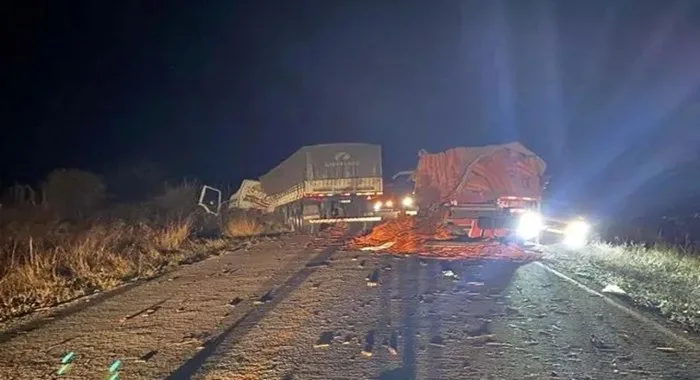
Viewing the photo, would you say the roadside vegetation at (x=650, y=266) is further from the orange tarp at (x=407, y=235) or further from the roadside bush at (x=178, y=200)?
the roadside bush at (x=178, y=200)

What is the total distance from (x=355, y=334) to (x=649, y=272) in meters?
7.59

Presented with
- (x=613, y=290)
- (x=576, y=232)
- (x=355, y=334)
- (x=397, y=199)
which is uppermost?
(x=397, y=199)

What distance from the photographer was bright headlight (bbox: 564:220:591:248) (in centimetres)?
1958

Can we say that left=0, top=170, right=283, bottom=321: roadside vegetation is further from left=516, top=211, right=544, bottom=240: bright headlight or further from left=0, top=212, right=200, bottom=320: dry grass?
left=516, top=211, right=544, bottom=240: bright headlight

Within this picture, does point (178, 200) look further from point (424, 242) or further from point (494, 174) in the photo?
point (424, 242)

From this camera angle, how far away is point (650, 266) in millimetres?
14289

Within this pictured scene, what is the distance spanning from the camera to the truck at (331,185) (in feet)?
97.5

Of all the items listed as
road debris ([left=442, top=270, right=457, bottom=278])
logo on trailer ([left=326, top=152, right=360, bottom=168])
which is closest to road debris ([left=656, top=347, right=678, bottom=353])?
road debris ([left=442, top=270, right=457, bottom=278])

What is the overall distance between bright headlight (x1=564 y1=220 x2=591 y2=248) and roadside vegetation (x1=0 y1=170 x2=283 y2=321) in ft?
31.4

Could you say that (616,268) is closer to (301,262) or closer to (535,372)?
(301,262)

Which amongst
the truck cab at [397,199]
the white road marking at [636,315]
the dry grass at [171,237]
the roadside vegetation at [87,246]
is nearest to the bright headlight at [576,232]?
the white road marking at [636,315]

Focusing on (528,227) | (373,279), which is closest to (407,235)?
(528,227)

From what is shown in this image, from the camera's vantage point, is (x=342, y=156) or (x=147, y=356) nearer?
(x=147, y=356)

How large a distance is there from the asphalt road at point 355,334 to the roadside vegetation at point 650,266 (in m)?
0.77
